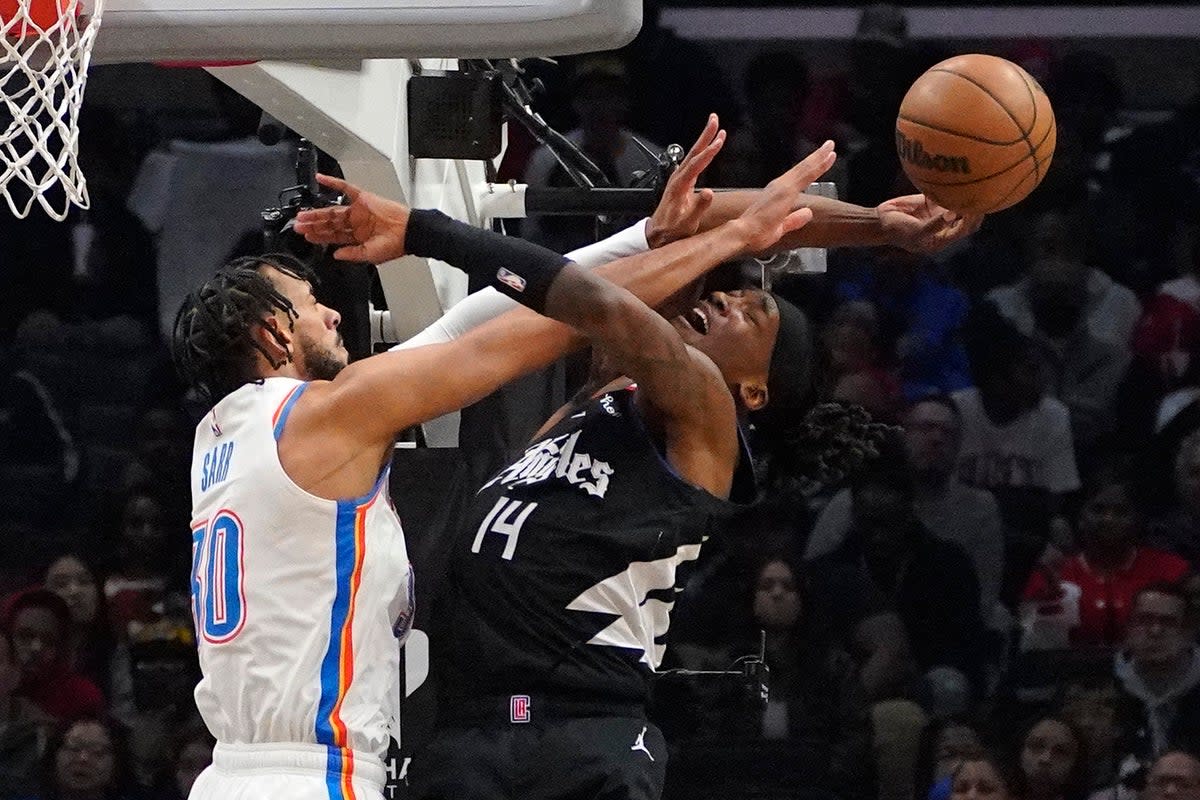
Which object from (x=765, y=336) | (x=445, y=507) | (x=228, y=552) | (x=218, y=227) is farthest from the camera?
(x=218, y=227)

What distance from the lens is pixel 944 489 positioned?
6461mm

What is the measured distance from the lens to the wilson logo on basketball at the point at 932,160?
3.51 meters

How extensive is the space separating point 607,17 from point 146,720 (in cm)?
401

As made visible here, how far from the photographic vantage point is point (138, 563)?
666cm

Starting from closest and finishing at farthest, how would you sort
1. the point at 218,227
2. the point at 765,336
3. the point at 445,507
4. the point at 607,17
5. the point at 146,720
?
1. the point at 607,17
2. the point at 765,336
3. the point at 445,507
4. the point at 146,720
5. the point at 218,227

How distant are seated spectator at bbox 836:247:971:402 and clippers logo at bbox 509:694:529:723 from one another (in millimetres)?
3497

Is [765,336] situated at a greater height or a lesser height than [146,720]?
greater

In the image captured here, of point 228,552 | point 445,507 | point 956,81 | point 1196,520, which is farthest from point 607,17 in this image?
point 1196,520

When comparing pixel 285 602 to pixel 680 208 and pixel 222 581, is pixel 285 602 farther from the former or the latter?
pixel 680 208

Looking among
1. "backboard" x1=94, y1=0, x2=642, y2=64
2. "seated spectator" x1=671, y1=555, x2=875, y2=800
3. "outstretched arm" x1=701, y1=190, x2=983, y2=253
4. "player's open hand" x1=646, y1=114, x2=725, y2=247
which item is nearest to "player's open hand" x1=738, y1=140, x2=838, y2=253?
"player's open hand" x1=646, y1=114, x2=725, y2=247

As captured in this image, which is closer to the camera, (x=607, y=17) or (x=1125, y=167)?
(x=607, y=17)

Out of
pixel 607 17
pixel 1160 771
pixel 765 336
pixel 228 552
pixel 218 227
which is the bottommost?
pixel 1160 771

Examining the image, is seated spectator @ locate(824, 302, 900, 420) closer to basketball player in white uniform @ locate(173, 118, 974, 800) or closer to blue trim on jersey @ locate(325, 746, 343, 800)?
basketball player in white uniform @ locate(173, 118, 974, 800)

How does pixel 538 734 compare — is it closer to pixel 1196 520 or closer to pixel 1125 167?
pixel 1196 520
